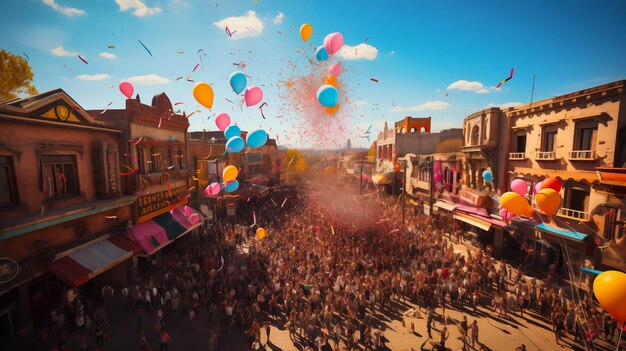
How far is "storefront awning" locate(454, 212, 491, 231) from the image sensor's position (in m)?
19.2

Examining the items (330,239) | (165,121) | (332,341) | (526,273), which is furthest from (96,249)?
(526,273)

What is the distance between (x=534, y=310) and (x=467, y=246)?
8.81 meters

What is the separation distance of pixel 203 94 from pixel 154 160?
260 inches

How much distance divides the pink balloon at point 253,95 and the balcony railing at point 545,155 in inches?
650

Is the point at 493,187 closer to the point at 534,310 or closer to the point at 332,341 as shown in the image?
the point at 534,310

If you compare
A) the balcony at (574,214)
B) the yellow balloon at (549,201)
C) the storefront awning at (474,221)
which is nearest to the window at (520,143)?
the balcony at (574,214)

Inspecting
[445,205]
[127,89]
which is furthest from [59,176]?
[445,205]

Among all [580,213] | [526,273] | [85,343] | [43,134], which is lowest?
[526,273]

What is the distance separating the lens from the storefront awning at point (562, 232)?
14.1m

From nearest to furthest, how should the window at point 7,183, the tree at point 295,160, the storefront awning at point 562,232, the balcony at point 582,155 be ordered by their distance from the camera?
the window at point 7,183
the balcony at point 582,155
the storefront awning at point 562,232
the tree at point 295,160

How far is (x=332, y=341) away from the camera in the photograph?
1060cm

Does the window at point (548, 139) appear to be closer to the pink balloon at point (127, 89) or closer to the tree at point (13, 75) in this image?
the pink balloon at point (127, 89)

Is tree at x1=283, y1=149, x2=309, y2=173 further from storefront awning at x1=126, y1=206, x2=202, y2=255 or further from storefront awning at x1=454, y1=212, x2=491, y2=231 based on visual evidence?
storefront awning at x1=454, y1=212, x2=491, y2=231

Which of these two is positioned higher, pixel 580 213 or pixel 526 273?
pixel 580 213
